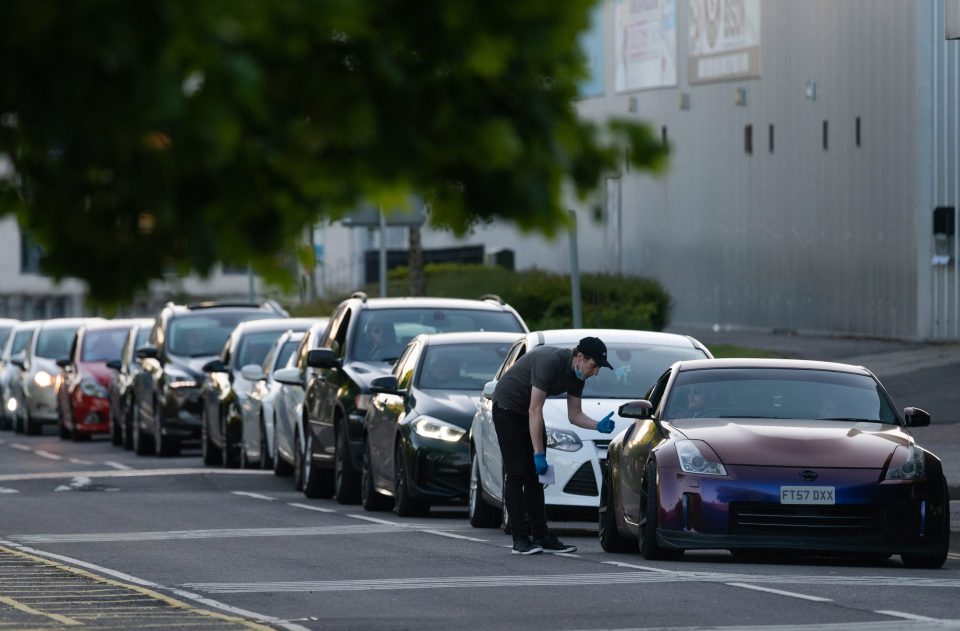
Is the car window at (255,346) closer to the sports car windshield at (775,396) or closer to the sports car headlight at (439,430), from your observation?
the sports car headlight at (439,430)

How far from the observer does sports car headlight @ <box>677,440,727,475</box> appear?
45.0ft

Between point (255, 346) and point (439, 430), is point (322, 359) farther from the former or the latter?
point (255, 346)

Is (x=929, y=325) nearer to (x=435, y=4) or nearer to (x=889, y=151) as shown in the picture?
(x=889, y=151)

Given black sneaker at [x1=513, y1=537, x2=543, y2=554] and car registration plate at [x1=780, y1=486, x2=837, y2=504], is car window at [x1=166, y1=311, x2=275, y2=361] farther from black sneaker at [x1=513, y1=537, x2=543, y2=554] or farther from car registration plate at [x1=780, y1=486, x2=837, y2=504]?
car registration plate at [x1=780, y1=486, x2=837, y2=504]

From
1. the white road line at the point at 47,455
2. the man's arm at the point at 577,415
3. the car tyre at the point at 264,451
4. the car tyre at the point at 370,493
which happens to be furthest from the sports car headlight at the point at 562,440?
the white road line at the point at 47,455

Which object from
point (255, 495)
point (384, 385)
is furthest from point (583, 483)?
point (255, 495)

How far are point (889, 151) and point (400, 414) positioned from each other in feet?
65.4

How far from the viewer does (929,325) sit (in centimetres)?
3556

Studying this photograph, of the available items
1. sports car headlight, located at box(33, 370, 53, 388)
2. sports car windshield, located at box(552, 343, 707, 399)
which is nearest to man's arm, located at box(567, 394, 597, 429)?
sports car windshield, located at box(552, 343, 707, 399)

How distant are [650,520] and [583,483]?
253 cm

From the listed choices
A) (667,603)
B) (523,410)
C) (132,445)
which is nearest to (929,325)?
(132,445)

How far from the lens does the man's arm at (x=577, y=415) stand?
52.0ft

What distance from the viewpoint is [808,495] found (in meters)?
13.6

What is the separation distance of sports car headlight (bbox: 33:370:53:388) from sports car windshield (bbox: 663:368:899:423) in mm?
24160
